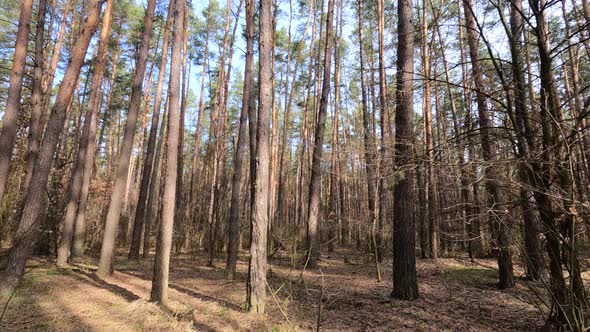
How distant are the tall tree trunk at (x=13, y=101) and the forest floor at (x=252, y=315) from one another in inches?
101

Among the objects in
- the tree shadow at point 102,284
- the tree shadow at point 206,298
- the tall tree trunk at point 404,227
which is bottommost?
the tree shadow at point 206,298

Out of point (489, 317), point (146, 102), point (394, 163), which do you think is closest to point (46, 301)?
point (394, 163)

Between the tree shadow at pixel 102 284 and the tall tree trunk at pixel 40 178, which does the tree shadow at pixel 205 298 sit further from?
the tall tree trunk at pixel 40 178

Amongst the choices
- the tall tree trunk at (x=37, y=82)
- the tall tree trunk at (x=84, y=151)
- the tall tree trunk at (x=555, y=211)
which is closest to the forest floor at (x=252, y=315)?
the tall tree trunk at (x=555, y=211)

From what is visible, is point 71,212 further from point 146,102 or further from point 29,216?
point 146,102

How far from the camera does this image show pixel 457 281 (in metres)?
7.60

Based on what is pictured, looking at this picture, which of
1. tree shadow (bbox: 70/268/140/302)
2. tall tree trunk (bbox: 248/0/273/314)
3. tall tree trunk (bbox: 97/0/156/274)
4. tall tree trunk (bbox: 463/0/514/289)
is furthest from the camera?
tall tree trunk (bbox: 97/0/156/274)

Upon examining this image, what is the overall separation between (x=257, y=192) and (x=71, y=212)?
689cm

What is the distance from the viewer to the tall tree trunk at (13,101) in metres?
7.21

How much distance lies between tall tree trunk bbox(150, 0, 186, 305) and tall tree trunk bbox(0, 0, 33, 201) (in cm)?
428

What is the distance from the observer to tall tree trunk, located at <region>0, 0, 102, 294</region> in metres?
5.29

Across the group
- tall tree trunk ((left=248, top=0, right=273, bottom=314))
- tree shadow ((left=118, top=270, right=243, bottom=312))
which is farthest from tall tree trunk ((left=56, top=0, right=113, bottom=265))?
tall tree trunk ((left=248, top=0, right=273, bottom=314))

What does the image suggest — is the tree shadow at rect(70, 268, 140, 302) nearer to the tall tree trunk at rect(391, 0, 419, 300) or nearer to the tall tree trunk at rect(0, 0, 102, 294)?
the tall tree trunk at rect(0, 0, 102, 294)

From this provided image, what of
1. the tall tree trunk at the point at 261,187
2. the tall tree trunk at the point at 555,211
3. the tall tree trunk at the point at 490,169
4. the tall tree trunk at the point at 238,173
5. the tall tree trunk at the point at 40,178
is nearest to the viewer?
the tall tree trunk at the point at 555,211
